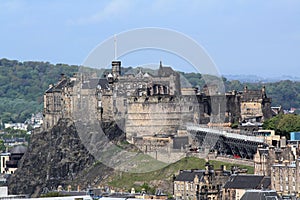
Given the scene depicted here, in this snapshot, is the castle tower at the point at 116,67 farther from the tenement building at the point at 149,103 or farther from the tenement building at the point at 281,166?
the tenement building at the point at 281,166

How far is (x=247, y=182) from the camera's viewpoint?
105875 mm

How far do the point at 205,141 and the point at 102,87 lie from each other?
17.9 metres

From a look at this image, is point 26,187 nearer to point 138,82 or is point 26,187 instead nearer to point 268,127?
point 138,82

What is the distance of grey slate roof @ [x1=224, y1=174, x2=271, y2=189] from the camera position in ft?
344

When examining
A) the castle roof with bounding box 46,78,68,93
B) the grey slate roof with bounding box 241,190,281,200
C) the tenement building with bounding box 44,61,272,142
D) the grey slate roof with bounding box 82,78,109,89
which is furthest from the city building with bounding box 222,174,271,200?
the castle roof with bounding box 46,78,68,93

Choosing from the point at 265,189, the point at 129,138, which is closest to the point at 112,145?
the point at 129,138

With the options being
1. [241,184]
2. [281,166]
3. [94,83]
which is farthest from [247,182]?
[94,83]

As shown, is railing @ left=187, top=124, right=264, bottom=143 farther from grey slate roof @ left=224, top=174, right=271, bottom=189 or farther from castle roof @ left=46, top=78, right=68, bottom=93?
castle roof @ left=46, top=78, right=68, bottom=93

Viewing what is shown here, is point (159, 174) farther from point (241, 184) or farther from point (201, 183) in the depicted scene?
point (241, 184)

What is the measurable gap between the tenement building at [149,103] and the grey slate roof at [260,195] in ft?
113


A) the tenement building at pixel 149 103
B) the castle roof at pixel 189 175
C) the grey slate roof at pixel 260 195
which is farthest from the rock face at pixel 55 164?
the grey slate roof at pixel 260 195

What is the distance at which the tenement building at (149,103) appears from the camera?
13550 centimetres

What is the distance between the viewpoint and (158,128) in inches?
5305

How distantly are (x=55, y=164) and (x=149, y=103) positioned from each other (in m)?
12.2
